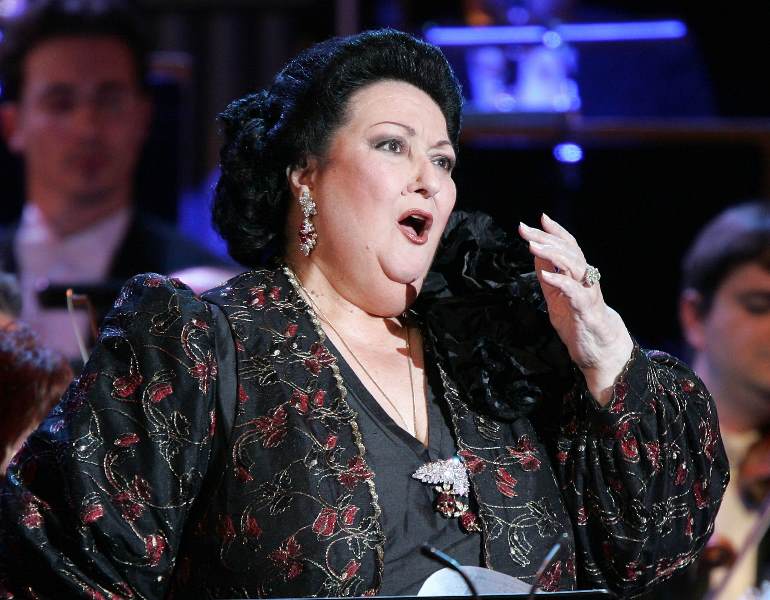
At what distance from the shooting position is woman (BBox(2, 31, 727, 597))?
1.67 m

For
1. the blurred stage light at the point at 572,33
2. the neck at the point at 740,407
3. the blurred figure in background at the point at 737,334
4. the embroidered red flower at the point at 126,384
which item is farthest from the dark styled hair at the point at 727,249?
the embroidered red flower at the point at 126,384

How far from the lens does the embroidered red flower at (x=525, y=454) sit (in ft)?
6.20

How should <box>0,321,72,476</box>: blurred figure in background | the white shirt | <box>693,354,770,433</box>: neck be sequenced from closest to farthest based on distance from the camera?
<box>0,321,72,476</box>: blurred figure in background < <box>693,354,770,433</box>: neck < the white shirt

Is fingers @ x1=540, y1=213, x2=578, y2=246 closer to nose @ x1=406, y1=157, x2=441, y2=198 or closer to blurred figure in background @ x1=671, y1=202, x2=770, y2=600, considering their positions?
nose @ x1=406, y1=157, x2=441, y2=198

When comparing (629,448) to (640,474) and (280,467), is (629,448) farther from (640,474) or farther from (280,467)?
(280,467)

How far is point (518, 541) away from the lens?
70.6 inches

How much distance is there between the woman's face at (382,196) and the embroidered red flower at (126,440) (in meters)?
0.48

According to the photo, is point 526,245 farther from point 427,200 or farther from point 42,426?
point 42,426

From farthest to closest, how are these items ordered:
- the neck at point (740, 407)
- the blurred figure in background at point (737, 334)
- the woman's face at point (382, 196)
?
the neck at point (740, 407), the blurred figure in background at point (737, 334), the woman's face at point (382, 196)

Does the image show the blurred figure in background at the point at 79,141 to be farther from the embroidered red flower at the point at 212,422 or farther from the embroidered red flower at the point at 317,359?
the embroidered red flower at the point at 212,422

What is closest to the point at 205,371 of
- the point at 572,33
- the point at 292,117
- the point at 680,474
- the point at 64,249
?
the point at 292,117

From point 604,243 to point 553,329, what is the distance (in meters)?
2.37

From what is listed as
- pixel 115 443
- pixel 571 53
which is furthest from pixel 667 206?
pixel 115 443

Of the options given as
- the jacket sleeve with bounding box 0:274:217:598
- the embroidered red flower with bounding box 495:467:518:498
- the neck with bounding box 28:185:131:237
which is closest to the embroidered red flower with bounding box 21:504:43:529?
the jacket sleeve with bounding box 0:274:217:598
